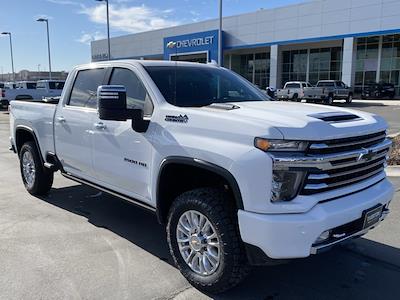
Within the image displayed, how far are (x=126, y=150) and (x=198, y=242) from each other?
125cm

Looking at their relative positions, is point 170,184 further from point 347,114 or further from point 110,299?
point 347,114

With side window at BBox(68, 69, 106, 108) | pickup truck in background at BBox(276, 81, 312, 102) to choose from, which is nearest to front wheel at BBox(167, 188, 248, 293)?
side window at BBox(68, 69, 106, 108)

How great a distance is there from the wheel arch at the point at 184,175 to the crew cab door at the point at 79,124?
4.40ft

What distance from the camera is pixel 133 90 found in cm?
449

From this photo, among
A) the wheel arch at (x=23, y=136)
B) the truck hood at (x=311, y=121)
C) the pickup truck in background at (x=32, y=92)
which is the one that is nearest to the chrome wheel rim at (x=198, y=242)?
the truck hood at (x=311, y=121)

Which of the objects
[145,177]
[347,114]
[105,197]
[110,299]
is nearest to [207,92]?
[145,177]

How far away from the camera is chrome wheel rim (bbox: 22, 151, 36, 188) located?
21.5 ft

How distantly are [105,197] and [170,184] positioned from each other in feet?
9.52

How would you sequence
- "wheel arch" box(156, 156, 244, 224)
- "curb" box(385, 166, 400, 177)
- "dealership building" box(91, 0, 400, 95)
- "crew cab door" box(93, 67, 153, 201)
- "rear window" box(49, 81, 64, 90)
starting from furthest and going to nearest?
"dealership building" box(91, 0, 400, 95), "rear window" box(49, 81, 64, 90), "curb" box(385, 166, 400, 177), "crew cab door" box(93, 67, 153, 201), "wheel arch" box(156, 156, 244, 224)

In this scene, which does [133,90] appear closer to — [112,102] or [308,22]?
[112,102]

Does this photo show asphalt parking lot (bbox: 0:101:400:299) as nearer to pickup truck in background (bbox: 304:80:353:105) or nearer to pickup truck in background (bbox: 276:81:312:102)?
pickup truck in background (bbox: 304:80:353:105)

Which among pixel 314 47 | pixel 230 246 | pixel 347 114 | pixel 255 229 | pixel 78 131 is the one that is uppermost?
pixel 314 47

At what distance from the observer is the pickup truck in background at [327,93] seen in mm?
30625

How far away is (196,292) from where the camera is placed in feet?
12.1
